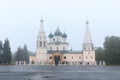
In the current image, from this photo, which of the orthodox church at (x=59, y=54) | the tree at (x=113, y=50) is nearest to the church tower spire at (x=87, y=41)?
the orthodox church at (x=59, y=54)

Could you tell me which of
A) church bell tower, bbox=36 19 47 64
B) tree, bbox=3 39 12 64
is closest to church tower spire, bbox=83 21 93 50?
church bell tower, bbox=36 19 47 64

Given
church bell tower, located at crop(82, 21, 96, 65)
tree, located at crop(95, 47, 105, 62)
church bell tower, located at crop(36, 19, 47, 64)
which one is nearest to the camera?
tree, located at crop(95, 47, 105, 62)

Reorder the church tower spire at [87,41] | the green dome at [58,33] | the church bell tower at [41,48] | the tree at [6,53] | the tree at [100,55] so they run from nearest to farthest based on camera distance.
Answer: the tree at [6,53]
the tree at [100,55]
the church tower spire at [87,41]
the church bell tower at [41,48]
the green dome at [58,33]

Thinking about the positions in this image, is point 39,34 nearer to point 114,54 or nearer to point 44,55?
point 44,55

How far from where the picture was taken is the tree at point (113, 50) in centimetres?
9644

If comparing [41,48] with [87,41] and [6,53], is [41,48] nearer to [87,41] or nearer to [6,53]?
[87,41]

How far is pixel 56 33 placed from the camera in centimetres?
13738

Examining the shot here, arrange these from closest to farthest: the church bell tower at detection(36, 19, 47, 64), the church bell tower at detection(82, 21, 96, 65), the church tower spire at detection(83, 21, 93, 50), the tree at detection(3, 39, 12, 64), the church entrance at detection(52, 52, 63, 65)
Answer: the tree at detection(3, 39, 12, 64)
the church bell tower at detection(82, 21, 96, 65)
the church tower spire at detection(83, 21, 93, 50)
the church bell tower at detection(36, 19, 47, 64)
the church entrance at detection(52, 52, 63, 65)

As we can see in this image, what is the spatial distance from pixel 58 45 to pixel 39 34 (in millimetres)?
10289

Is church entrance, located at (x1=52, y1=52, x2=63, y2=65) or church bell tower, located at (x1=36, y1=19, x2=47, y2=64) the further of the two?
church entrance, located at (x1=52, y1=52, x2=63, y2=65)

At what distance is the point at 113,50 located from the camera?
9681cm

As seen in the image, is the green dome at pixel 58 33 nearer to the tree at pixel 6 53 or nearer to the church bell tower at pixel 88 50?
the church bell tower at pixel 88 50

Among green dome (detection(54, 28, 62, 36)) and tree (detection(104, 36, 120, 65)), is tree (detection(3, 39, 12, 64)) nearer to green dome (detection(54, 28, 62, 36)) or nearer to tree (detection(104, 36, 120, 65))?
tree (detection(104, 36, 120, 65))

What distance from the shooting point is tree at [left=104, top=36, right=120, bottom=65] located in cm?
9644
